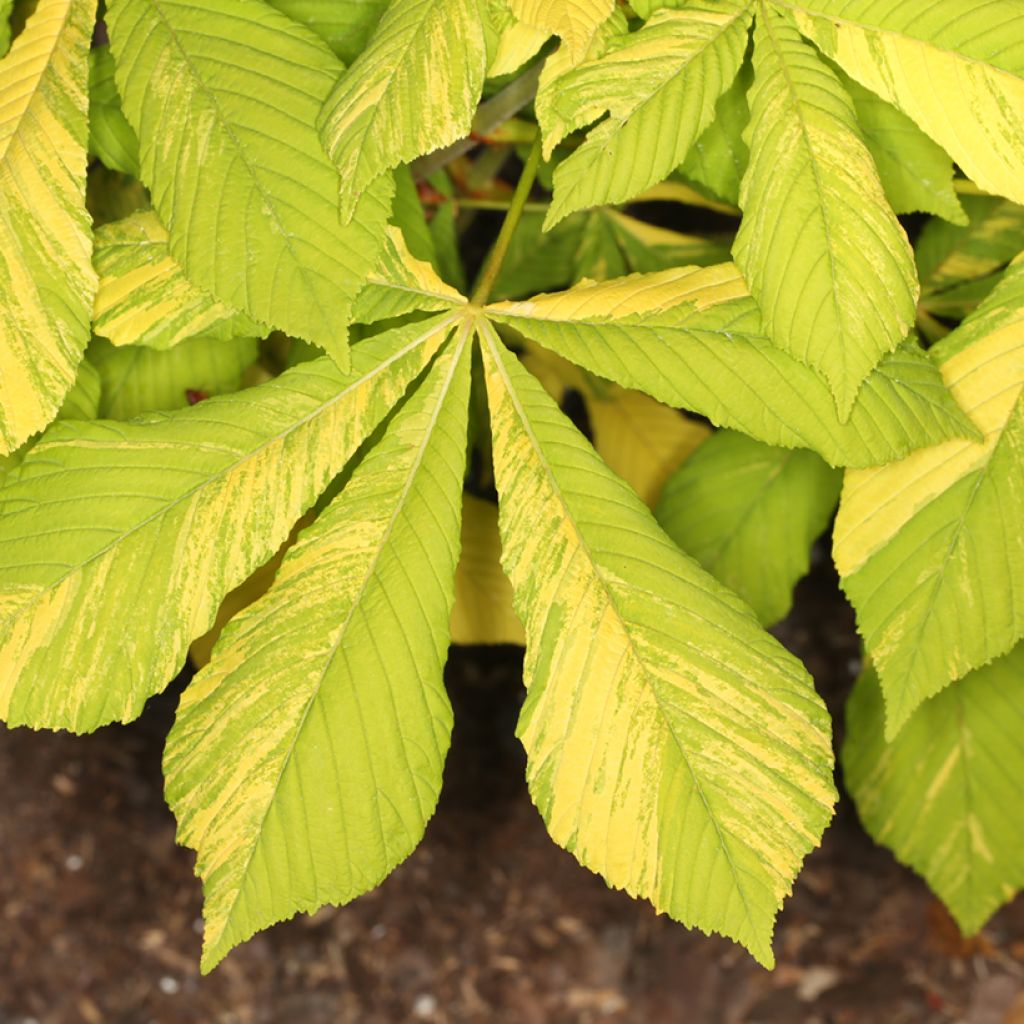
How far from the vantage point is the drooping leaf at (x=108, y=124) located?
2.44 ft

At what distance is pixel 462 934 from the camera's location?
1.43 m

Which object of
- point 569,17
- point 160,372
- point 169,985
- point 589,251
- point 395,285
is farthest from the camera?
point 169,985

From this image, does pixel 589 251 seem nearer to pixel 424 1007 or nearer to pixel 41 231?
pixel 41 231

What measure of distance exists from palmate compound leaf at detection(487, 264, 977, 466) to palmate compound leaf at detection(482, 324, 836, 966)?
3.6 inches

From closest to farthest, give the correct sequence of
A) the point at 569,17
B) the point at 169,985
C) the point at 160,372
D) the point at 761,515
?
1. the point at 569,17
2. the point at 160,372
3. the point at 761,515
4. the point at 169,985

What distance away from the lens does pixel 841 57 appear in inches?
24.8

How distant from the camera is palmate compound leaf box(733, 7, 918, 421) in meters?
0.60

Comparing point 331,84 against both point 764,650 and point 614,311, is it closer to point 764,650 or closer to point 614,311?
point 614,311

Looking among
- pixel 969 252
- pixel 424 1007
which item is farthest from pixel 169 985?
pixel 969 252

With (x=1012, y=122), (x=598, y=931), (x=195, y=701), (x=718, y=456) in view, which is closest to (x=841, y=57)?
(x=1012, y=122)

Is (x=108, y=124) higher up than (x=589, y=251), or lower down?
higher up

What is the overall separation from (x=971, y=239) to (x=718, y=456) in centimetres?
29

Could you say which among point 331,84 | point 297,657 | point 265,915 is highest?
point 331,84

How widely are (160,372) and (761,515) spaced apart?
1.65ft
